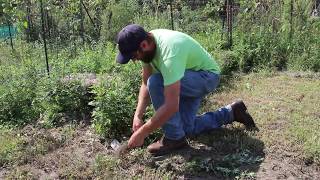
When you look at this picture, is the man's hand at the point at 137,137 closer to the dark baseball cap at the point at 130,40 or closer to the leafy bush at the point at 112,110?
the dark baseball cap at the point at 130,40

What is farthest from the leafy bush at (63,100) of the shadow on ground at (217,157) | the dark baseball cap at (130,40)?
the dark baseball cap at (130,40)

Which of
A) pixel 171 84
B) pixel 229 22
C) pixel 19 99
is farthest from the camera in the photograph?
pixel 229 22

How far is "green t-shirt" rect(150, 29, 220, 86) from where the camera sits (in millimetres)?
3383

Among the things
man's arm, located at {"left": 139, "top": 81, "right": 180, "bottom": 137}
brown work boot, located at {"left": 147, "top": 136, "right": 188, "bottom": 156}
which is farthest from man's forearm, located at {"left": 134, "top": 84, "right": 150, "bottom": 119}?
man's arm, located at {"left": 139, "top": 81, "right": 180, "bottom": 137}

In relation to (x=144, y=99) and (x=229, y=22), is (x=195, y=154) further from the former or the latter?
(x=229, y=22)

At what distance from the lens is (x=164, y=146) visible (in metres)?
3.84

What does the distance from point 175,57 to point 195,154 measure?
2.95ft

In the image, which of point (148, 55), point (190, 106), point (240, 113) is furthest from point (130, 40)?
point (240, 113)

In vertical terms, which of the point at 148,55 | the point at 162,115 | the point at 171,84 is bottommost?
the point at 162,115

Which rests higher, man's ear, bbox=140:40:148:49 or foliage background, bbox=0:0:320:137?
man's ear, bbox=140:40:148:49

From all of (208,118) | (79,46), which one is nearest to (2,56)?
(79,46)

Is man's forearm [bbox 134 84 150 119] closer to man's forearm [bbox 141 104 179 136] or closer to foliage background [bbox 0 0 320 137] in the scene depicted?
foliage background [bbox 0 0 320 137]

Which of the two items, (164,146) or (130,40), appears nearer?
(130,40)

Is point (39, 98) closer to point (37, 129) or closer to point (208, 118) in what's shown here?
point (37, 129)
